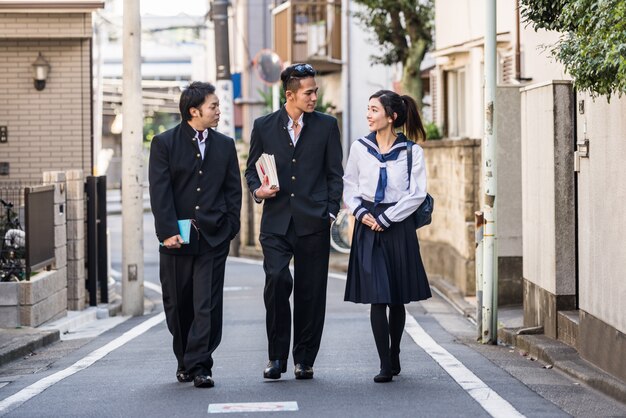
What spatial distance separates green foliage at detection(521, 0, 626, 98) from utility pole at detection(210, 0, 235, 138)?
19.2m

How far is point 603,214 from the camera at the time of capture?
8.70 m

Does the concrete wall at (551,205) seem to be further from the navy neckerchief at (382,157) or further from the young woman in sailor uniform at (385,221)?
the navy neckerchief at (382,157)

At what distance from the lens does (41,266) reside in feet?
44.4

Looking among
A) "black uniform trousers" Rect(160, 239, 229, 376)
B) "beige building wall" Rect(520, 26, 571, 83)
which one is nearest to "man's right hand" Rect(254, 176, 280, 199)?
"black uniform trousers" Rect(160, 239, 229, 376)

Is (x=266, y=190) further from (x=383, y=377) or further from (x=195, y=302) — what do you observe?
(x=383, y=377)

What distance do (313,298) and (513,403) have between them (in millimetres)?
1633

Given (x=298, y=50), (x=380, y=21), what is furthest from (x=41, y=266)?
(x=298, y=50)

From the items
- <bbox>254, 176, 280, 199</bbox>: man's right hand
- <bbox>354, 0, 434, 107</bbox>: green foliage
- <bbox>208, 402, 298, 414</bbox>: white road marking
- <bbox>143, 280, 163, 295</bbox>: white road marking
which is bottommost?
<bbox>143, 280, 163, 295</bbox>: white road marking

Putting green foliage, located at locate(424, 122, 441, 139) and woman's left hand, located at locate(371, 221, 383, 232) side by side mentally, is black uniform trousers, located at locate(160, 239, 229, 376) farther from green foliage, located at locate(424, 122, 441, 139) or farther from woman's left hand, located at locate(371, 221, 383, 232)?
green foliage, located at locate(424, 122, 441, 139)

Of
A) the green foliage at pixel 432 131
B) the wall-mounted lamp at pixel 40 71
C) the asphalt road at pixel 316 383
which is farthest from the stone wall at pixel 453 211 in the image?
the wall-mounted lamp at pixel 40 71

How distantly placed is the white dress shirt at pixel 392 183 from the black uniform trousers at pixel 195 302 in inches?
38.7

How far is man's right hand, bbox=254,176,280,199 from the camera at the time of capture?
8211 millimetres

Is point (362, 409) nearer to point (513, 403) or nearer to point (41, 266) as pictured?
point (513, 403)

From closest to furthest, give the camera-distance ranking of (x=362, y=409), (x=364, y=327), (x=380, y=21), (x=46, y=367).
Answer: (x=362, y=409), (x=46, y=367), (x=364, y=327), (x=380, y=21)
